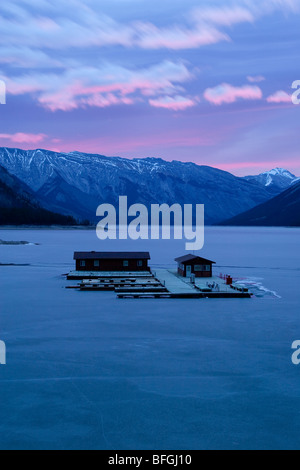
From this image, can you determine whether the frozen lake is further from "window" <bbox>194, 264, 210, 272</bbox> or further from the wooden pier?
"window" <bbox>194, 264, 210, 272</bbox>

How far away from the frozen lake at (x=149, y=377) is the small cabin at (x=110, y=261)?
2600 cm

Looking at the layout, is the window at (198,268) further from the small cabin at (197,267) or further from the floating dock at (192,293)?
the floating dock at (192,293)

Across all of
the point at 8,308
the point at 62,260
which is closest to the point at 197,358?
the point at 8,308

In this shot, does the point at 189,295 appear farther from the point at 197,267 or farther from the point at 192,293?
the point at 197,267

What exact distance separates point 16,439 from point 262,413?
1054 centimetres

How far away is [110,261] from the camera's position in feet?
245

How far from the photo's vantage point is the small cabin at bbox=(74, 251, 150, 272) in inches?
2938

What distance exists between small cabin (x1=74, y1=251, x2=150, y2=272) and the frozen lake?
85.3 feet

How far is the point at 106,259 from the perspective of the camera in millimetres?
74562

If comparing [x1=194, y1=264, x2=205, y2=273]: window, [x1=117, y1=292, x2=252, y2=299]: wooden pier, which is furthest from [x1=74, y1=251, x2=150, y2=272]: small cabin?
[x1=117, y1=292, x2=252, y2=299]: wooden pier

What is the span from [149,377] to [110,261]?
49.2 m

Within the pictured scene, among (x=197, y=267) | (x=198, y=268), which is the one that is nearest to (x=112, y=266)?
(x=197, y=267)

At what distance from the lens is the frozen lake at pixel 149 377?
19781mm

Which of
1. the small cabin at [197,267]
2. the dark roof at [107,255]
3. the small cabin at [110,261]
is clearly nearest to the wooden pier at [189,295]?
the small cabin at [197,267]
